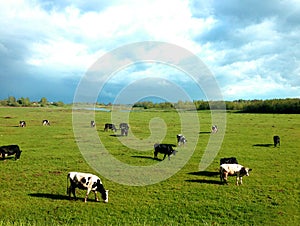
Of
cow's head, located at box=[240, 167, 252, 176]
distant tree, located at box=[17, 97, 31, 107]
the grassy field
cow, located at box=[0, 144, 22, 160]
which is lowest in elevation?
the grassy field

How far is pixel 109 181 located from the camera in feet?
62.3

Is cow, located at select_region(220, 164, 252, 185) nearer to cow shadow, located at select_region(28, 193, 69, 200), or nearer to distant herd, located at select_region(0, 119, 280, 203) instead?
distant herd, located at select_region(0, 119, 280, 203)

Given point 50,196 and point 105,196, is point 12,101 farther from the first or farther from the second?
point 105,196

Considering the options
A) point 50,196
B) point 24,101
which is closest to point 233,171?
point 50,196

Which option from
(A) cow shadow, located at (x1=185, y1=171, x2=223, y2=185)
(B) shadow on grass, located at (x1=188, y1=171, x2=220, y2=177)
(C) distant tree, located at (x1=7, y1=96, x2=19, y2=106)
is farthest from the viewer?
(C) distant tree, located at (x1=7, y1=96, x2=19, y2=106)

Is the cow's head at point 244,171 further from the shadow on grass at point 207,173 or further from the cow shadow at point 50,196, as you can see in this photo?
the cow shadow at point 50,196

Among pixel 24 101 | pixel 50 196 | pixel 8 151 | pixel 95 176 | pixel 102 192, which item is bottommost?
pixel 50 196

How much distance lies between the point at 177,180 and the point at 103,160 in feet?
26.9

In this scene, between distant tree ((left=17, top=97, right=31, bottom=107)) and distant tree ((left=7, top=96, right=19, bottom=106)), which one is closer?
distant tree ((left=7, top=96, right=19, bottom=106))

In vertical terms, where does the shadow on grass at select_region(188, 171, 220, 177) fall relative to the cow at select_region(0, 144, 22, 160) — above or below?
below

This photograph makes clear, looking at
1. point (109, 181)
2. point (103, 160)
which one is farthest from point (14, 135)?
point (109, 181)

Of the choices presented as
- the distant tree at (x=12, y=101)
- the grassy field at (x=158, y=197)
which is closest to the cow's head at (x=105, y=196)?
the grassy field at (x=158, y=197)

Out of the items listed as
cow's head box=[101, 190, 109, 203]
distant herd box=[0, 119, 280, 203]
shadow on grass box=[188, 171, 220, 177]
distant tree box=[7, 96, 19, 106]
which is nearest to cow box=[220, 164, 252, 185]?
distant herd box=[0, 119, 280, 203]

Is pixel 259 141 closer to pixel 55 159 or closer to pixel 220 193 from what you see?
pixel 220 193
